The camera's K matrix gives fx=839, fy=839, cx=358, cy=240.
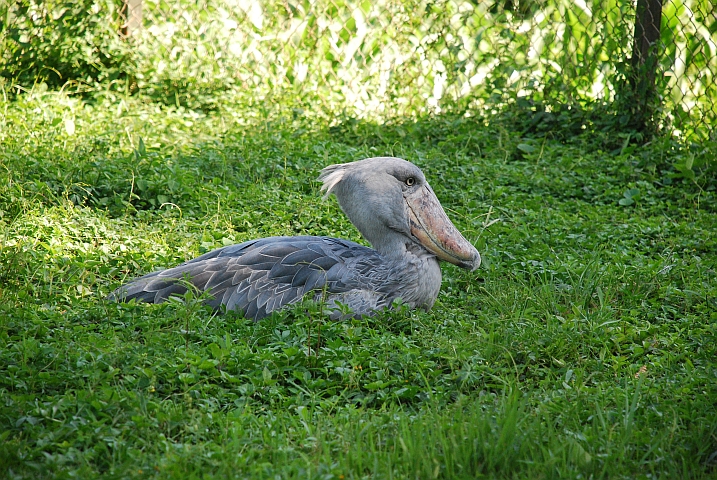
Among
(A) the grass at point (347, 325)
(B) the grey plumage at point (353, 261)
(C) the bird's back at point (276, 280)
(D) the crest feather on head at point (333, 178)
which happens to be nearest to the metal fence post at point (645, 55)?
(A) the grass at point (347, 325)

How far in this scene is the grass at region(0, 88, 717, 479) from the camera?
2691 mm

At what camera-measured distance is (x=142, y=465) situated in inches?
102

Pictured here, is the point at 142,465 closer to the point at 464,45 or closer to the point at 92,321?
the point at 92,321

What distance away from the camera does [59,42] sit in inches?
273

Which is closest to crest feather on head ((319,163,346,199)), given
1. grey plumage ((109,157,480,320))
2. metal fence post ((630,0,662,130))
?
grey plumage ((109,157,480,320))

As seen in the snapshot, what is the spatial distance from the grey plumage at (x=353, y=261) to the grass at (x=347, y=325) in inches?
5.6

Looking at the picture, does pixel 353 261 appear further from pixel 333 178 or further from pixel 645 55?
pixel 645 55

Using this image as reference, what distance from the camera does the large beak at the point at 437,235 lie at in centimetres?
407

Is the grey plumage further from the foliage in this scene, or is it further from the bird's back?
the foliage

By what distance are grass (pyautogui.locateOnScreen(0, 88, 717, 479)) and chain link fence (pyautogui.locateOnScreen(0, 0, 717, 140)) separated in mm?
504

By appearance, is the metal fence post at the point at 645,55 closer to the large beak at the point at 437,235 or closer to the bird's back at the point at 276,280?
the large beak at the point at 437,235

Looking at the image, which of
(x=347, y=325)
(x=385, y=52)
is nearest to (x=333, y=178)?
(x=347, y=325)

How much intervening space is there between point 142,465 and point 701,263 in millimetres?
3222

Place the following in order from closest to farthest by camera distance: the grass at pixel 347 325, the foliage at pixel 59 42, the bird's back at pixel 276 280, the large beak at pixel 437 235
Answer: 1. the grass at pixel 347 325
2. the bird's back at pixel 276 280
3. the large beak at pixel 437 235
4. the foliage at pixel 59 42
